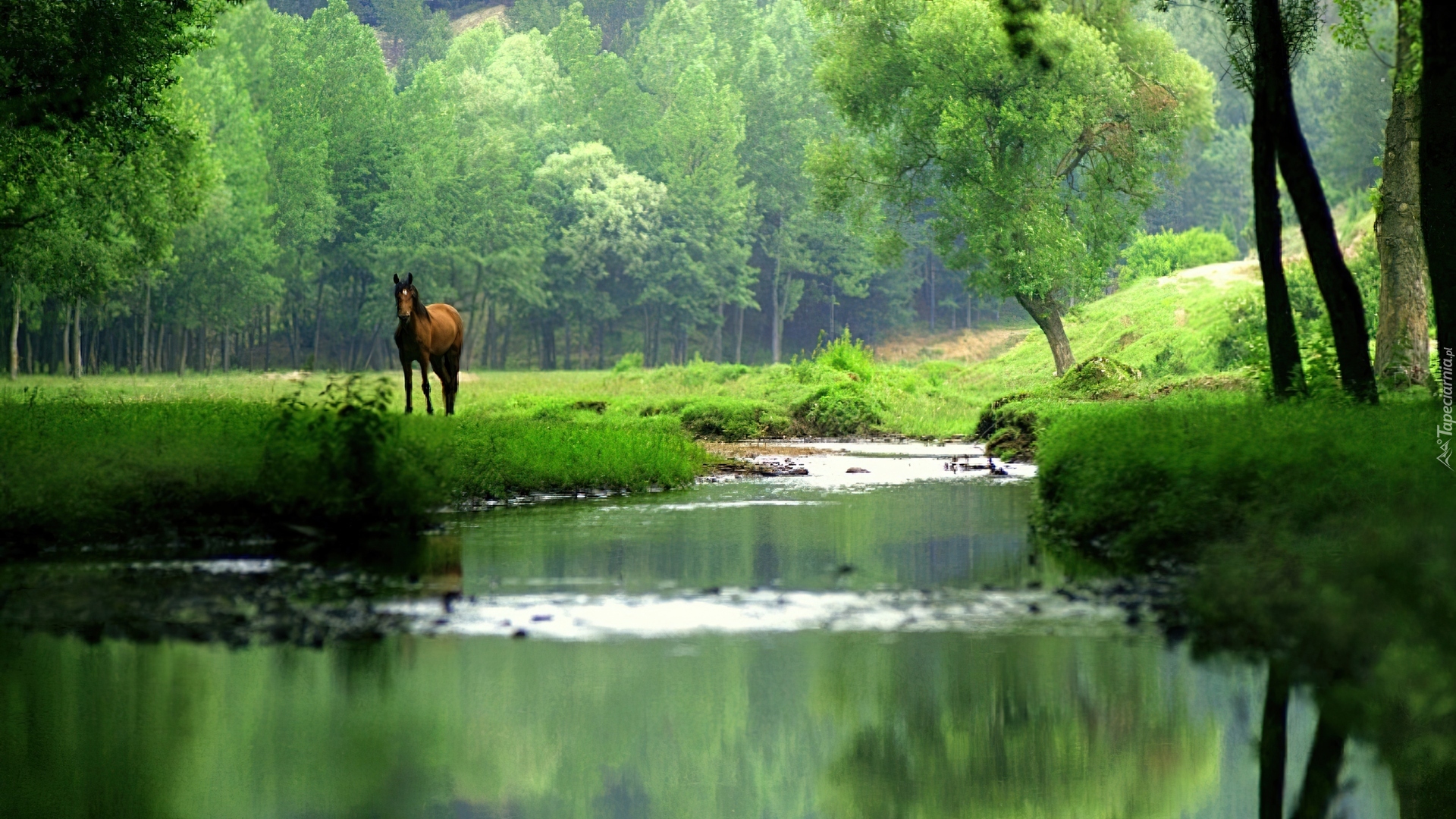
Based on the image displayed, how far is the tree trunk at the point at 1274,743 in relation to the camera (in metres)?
8.35

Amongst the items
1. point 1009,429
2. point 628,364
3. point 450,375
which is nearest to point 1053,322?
point 1009,429

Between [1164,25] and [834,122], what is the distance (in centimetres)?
3232

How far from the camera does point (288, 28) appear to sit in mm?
82375

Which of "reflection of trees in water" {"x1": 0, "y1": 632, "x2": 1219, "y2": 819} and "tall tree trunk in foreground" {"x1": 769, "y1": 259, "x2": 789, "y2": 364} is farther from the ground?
"tall tree trunk in foreground" {"x1": 769, "y1": 259, "x2": 789, "y2": 364}

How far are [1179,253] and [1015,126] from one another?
112 ft

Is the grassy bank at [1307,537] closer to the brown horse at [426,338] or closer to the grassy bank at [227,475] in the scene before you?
the grassy bank at [227,475]

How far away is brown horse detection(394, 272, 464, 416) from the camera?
2866cm

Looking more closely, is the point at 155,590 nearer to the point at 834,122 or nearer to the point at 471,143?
the point at 471,143

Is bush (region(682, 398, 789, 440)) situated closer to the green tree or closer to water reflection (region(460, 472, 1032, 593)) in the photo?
water reflection (region(460, 472, 1032, 593))

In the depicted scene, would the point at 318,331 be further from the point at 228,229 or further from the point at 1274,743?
the point at 1274,743

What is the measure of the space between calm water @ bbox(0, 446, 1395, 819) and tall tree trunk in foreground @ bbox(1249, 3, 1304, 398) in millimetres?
8562

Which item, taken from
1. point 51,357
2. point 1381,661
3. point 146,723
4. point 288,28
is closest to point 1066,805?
point 1381,661

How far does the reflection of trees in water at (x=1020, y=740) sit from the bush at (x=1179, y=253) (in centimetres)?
6298

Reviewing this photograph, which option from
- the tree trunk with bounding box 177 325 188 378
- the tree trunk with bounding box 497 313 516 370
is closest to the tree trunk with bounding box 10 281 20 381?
the tree trunk with bounding box 177 325 188 378
